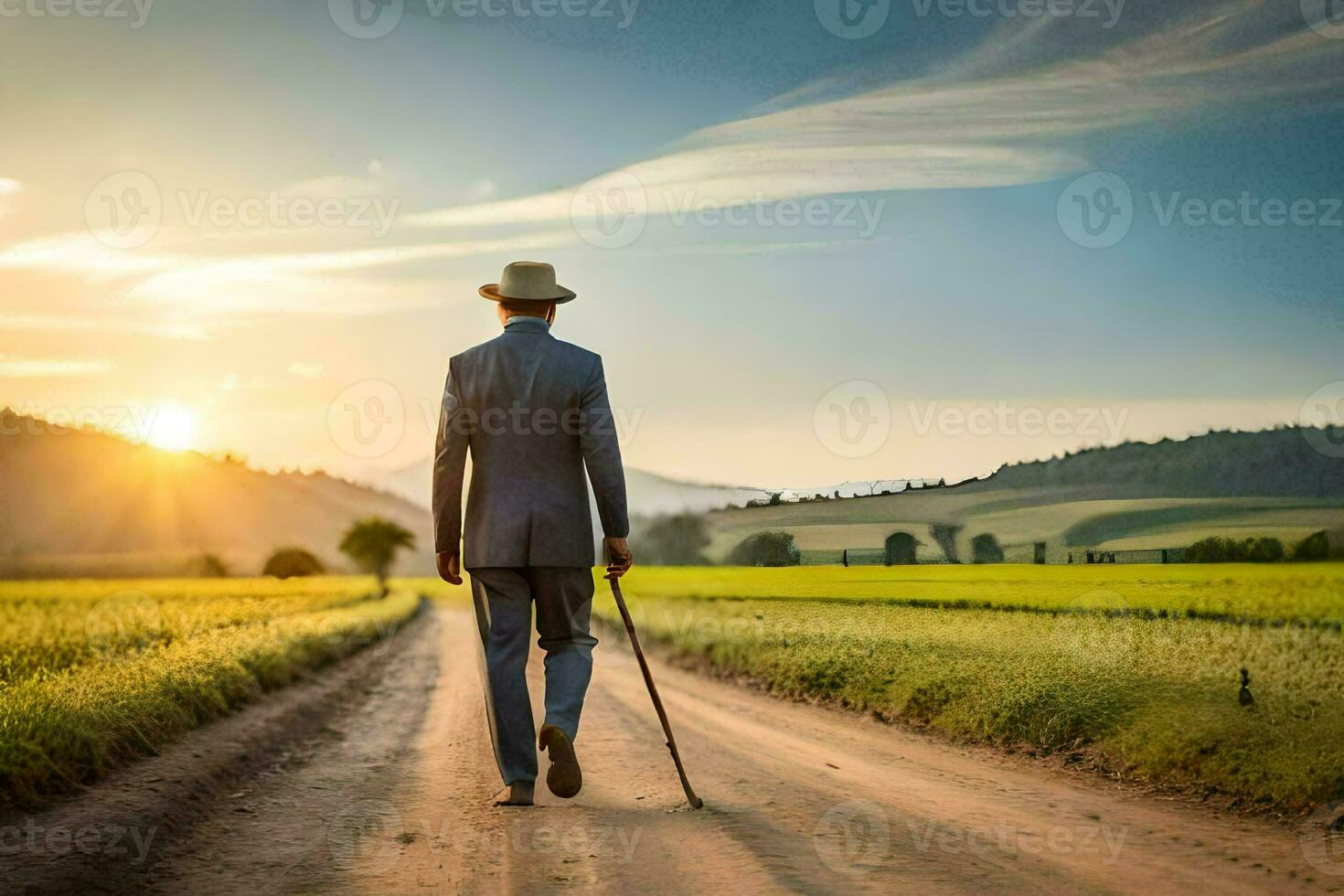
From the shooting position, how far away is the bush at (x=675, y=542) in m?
20.0

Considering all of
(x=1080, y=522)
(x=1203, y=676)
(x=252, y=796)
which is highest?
(x=1080, y=522)

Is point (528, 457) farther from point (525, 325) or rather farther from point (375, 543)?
point (375, 543)

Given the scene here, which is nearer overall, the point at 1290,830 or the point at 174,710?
the point at 1290,830

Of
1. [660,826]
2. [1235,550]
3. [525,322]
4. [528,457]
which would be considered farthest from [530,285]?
[1235,550]

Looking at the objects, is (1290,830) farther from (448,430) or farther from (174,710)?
(174,710)

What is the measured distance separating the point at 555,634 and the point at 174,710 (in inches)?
182

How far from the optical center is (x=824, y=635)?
14250 millimetres

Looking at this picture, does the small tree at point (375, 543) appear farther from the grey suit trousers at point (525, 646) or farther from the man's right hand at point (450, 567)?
the grey suit trousers at point (525, 646)

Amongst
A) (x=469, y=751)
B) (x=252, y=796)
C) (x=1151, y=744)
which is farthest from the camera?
(x=469, y=751)

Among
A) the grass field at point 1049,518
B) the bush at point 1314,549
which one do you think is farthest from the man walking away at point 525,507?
the grass field at point 1049,518

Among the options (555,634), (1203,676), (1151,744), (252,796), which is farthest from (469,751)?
(1203,676)

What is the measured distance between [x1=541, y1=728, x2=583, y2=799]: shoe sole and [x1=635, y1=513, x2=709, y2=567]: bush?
→ 1365 cm

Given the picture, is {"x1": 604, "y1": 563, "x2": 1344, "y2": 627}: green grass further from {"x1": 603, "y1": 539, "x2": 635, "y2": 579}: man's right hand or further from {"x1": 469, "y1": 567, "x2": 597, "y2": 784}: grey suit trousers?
{"x1": 469, "y1": 567, "x2": 597, "y2": 784}: grey suit trousers

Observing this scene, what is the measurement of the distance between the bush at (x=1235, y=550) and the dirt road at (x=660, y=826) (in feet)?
10.0
